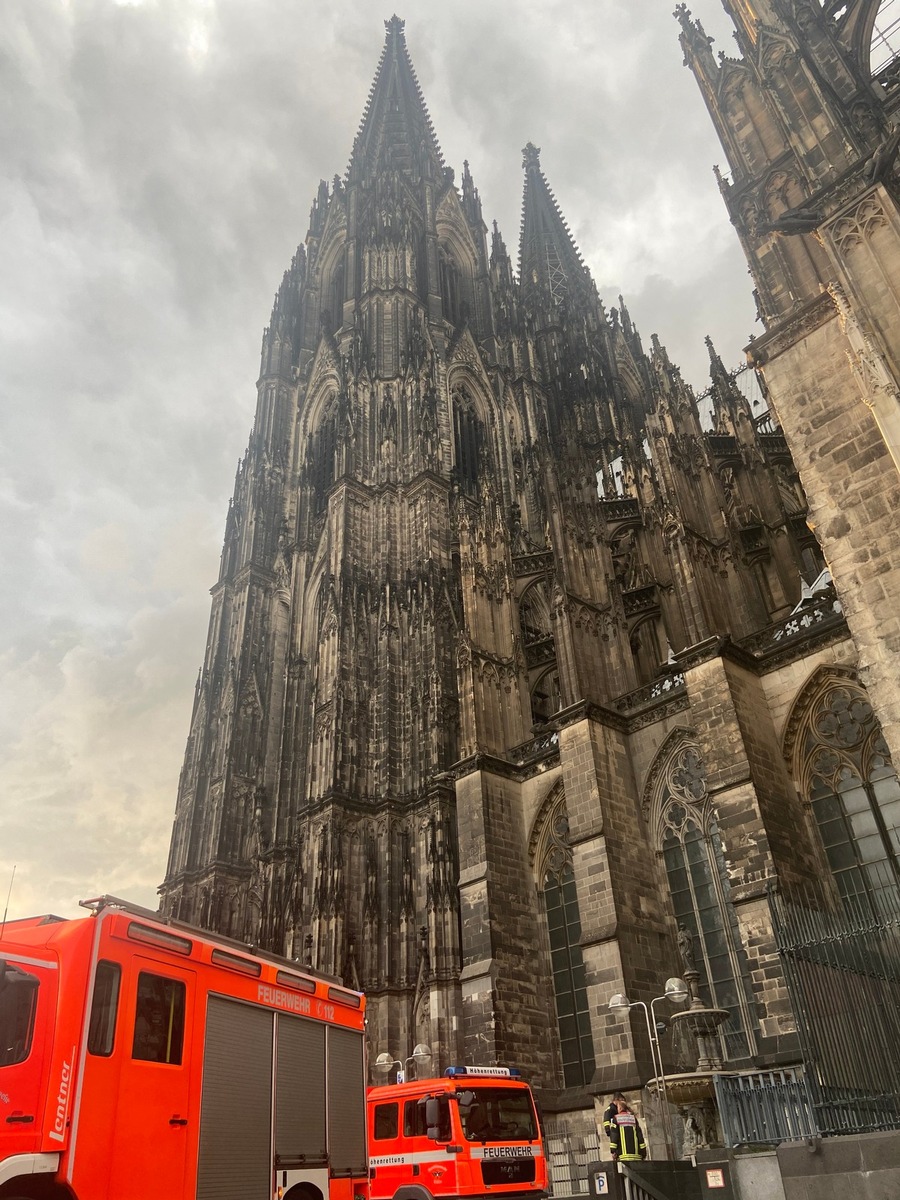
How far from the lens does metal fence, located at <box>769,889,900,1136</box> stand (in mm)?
8008

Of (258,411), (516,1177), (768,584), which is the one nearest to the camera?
(516,1177)

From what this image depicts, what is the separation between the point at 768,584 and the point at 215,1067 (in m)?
19.3

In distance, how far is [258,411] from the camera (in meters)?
46.7

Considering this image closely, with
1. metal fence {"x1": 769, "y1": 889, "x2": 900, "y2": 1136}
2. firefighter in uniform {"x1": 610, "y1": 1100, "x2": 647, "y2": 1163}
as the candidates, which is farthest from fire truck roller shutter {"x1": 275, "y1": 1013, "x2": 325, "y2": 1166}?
firefighter in uniform {"x1": 610, "y1": 1100, "x2": 647, "y2": 1163}

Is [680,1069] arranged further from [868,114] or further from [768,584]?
[868,114]

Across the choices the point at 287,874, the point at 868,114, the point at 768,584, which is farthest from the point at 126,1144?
the point at 287,874

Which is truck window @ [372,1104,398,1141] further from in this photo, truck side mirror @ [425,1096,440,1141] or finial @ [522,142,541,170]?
finial @ [522,142,541,170]

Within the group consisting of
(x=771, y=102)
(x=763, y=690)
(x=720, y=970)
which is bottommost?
(x=720, y=970)

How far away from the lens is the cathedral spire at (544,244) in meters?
57.4

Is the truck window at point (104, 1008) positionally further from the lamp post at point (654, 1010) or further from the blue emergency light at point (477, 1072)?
the lamp post at point (654, 1010)

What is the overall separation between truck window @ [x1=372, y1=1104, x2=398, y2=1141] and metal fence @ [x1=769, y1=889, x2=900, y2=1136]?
19.0 feet

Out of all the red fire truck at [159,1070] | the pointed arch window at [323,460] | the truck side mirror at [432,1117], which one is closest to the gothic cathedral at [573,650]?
the pointed arch window at [323,460]

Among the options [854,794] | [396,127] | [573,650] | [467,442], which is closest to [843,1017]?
[854,794]

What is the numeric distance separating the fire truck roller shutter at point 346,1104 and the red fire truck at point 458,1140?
1.71 meters
